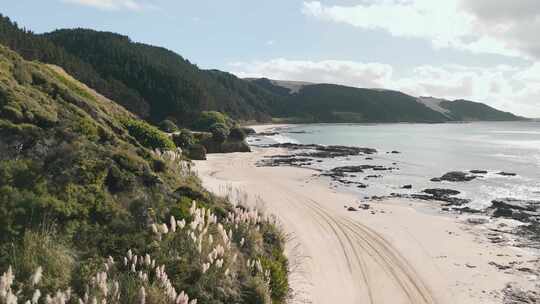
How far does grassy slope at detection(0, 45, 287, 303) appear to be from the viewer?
7297 mm

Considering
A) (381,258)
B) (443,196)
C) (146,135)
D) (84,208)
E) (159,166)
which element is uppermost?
(146,135)

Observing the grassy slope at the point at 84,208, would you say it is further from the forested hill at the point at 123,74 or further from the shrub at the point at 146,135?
the forested hill at the point at 123,74

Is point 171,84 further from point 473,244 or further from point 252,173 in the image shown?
point 473,244

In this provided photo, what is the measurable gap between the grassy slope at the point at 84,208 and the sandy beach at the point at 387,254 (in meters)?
2.39

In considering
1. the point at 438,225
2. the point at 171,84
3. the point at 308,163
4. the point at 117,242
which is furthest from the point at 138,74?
the point at 117,242

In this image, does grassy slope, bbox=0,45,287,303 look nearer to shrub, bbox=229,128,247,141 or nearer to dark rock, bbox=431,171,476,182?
dark rock, bbox=431,171,476,182

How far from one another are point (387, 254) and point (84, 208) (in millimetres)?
10883

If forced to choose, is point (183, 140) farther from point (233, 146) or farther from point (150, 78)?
point (150, 78)

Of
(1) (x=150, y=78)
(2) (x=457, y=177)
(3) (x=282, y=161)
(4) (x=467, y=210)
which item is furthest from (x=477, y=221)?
(1) (x=150, y=78)

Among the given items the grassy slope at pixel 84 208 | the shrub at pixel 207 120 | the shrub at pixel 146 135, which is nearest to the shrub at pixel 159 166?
the grassy slope at pixel 84 208

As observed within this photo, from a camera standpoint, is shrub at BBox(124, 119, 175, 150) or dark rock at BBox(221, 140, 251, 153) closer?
shrub at BBox(124, 119, 175, 150)

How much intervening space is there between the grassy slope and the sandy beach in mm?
2390

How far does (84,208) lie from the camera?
27.5ft

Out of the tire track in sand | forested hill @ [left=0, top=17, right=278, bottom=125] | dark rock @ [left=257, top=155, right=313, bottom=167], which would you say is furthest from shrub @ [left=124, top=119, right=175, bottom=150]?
forested hill @ [left=0, top=17, right=278, bottom=125]
